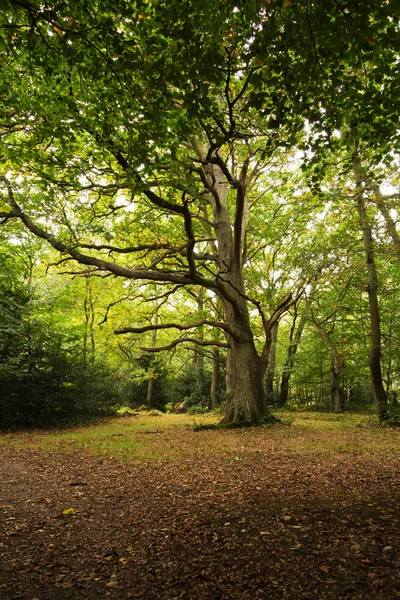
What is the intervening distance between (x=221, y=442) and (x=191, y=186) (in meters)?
6.58

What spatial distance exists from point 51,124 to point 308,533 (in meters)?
7.38

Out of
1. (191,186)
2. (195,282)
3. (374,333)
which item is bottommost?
(374,333)

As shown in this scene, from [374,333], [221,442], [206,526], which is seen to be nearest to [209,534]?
[206,526]

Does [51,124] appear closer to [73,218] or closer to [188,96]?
[188,96]

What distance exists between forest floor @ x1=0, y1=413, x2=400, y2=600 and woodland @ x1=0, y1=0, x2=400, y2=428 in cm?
476

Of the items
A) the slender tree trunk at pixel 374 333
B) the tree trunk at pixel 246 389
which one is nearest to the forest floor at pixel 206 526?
the tree trunk at pixel 246 389

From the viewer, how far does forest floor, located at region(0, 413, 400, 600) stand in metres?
2.91

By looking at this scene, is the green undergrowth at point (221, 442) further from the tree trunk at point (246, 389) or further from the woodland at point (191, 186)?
the woodland at point (191, 186)

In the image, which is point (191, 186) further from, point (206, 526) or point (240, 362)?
point (240, 362)

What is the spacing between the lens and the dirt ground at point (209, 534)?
9.46ft

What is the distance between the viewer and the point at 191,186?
748 centimetres

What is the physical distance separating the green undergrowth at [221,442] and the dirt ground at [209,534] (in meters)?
1.51

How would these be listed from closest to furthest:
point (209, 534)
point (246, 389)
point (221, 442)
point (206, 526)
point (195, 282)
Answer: point (209, 534) → point (206, 526) → point (221, 442) → point (195, 282) → point (246, 389)

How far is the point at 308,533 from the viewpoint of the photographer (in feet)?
11.6
